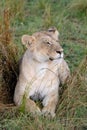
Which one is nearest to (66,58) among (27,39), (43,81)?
(43,81)

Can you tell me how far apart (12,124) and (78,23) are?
287 cm

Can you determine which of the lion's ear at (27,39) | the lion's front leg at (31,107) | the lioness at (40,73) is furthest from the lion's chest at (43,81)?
the lion's ear at (27,39)

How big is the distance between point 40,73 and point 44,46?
0.90 ft

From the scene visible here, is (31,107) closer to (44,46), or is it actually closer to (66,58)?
(44,46)

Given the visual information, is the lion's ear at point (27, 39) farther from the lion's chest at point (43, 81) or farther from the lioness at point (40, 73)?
the lion's chest at point (43, 81)

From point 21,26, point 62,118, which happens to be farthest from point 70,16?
point 62,118

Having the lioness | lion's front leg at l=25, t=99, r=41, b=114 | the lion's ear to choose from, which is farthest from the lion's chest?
the lion's ear

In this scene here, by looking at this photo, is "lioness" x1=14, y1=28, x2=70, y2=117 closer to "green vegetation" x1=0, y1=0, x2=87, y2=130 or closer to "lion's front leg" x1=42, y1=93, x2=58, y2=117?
"lion's front leg" x1=42, y1=93, x2=58, y2=117

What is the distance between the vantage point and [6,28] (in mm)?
4988

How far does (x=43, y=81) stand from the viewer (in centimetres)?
475

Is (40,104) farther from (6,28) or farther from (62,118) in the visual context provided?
(6,28)

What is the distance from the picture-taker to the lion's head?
447 centimetres

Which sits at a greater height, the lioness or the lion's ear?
the lion's ear

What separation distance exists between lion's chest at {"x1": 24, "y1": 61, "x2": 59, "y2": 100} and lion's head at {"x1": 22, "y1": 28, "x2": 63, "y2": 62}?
0.13m
